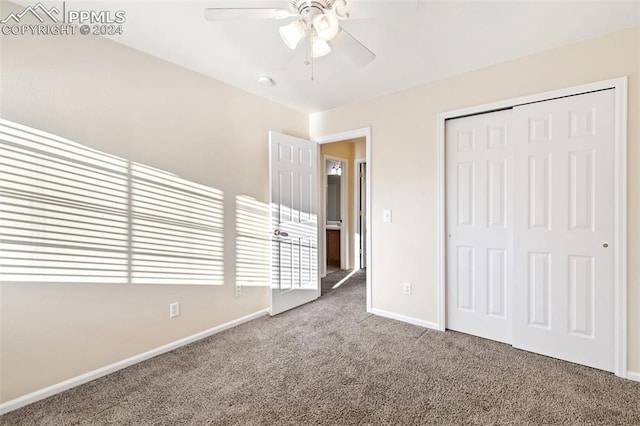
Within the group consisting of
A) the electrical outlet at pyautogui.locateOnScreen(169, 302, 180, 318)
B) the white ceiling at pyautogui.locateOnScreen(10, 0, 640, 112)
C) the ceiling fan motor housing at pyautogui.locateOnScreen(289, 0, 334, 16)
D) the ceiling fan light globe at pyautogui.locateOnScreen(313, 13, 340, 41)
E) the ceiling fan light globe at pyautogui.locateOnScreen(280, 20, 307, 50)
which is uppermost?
the white ceiling at pyautogui.locateOnScreen(10, 0, 640, 112)

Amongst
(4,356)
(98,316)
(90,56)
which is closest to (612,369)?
(98,316)

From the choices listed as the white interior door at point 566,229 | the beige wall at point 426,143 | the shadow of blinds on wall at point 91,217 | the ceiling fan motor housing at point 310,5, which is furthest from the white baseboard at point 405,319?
the ceiling fan motor housing at point 310,5

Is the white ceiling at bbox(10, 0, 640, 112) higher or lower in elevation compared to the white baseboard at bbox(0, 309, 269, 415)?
higher

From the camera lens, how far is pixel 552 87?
2242mm

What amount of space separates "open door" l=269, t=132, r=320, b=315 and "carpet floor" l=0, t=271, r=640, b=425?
0.78 metres

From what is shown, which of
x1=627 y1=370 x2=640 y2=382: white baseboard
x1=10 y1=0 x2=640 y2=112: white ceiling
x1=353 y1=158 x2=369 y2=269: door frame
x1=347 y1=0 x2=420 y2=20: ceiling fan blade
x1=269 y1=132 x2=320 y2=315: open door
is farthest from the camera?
x1=353 y1=158 x2=369 y2=269: door frame

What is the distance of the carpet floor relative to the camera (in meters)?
1.64

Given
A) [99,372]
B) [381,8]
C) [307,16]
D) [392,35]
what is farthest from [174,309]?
[392,35]

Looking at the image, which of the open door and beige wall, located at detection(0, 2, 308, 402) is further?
the open door

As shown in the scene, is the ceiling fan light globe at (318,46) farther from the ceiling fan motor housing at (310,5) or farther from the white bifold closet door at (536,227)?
the white bifold closet door at (536,227)

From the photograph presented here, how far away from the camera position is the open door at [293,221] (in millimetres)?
3186

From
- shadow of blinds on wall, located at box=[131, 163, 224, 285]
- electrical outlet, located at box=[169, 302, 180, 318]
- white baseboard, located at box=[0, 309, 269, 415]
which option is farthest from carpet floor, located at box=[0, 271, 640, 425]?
shadow of blinds on wall, located at box=[131, 163, 224, 285]

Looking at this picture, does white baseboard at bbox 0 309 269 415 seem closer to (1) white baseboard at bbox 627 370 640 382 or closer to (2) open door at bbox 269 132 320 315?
(2) open door at bbox 269 132 320 315

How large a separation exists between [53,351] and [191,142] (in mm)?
1783
